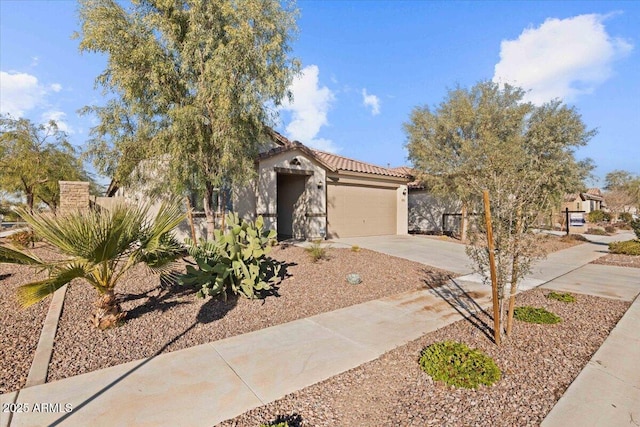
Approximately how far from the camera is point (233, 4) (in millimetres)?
7926

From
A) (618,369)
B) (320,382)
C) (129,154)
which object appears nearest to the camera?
(320,382)

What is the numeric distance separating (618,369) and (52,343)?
7193 mm

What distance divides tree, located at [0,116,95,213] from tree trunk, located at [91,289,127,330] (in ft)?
42.8

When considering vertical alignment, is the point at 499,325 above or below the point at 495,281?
below

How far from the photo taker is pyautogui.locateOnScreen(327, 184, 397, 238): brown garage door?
15.0 meters

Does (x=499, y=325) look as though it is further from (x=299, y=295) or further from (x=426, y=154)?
(x=426, y=154)

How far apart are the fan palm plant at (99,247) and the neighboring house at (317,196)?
21.2 feet

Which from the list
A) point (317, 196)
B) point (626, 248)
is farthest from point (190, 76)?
point (626, 248)

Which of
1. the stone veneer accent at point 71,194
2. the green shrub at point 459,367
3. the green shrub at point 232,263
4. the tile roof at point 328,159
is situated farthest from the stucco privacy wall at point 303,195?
the green shrub at point 459,367

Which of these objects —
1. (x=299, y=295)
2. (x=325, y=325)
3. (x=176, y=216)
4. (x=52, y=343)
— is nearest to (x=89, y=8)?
(x=176, y=216)

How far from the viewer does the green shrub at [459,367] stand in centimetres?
333

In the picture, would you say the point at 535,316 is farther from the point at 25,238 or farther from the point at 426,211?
the point at 25,238

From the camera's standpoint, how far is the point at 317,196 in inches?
552

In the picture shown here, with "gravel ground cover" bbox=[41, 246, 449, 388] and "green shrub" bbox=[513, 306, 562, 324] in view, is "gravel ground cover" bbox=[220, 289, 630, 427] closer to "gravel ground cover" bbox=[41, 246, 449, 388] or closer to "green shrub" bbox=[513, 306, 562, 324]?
"green shrub" bbox=[513, 306, 562, 324]
